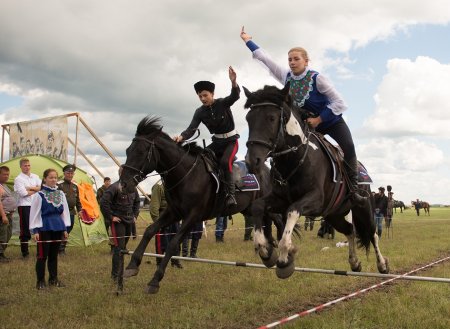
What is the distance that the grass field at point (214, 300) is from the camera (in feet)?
18.5

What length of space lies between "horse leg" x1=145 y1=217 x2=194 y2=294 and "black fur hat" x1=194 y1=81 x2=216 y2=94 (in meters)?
2.40

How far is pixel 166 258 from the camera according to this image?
634 cm

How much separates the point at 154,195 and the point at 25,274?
3377mm

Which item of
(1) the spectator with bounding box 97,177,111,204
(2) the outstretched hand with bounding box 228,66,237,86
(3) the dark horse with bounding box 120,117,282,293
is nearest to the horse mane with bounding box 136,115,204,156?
(3) the dark horse with bounding box 120,117,282,293

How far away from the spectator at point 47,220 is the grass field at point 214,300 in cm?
67

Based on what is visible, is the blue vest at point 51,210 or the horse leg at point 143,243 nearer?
the horse leg at point 143,243

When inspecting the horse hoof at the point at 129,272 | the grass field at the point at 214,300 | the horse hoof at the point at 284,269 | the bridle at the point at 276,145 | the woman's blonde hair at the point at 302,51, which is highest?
the woman's blonde hair at the point at 302,51

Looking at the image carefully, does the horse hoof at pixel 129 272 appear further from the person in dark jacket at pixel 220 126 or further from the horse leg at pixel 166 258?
the person in dark jacket at pixel 220 126

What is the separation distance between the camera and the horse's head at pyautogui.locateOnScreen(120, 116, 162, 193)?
650 cm

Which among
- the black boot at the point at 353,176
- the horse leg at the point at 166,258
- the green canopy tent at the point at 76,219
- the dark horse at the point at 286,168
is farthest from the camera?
the green canopy tent at the point at 76,219

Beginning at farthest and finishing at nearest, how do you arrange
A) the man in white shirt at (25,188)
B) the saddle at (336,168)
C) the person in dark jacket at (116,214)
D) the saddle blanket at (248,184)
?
the man in white shirt at (25,188), the person in dark jacket at (116,214), the saddle blanket at (248,184), the saddle at (336,168)

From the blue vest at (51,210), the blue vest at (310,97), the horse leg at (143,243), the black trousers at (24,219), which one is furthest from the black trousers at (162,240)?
the blue vest at (310,97)

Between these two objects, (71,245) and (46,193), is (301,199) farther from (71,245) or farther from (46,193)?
(71,245)

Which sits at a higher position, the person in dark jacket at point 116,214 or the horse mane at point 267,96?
the horse mane at point 267,96
